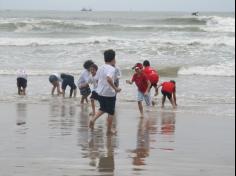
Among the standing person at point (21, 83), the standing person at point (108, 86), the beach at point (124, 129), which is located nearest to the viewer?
the beach at point (124, 129)

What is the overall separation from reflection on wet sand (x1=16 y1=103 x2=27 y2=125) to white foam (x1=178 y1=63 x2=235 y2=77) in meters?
10.6

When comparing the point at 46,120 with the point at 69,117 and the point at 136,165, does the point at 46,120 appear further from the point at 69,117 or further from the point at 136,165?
the point at 136,165

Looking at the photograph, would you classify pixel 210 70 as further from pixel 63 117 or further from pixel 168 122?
pixel 63 117

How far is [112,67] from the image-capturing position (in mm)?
9125

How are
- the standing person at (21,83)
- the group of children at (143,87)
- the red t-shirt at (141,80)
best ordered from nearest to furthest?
the group of children at (143,87)
the red t-shirt at (141,80)
the standing person at (21,83)

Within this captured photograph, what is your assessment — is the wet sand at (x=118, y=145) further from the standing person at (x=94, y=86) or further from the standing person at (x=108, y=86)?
the standing person at (x=108, y=86)

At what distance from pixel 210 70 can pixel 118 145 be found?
52.5ft

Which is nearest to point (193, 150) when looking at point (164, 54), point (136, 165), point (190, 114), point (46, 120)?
point (136, 165)

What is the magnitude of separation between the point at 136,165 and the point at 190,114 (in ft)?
20.6

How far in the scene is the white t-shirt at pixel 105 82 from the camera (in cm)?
903

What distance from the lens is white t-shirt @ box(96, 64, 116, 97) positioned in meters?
9.03

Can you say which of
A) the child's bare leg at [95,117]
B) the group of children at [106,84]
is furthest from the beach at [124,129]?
the group of children at [106,84]

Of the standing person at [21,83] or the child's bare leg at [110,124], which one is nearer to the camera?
the child's bare leg at [110,124]

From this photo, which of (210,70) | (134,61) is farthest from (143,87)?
(134,61)
